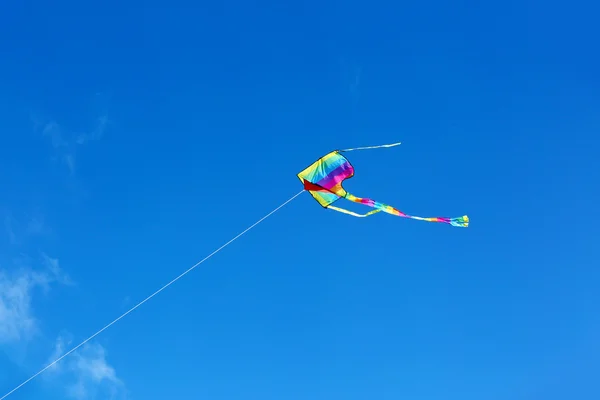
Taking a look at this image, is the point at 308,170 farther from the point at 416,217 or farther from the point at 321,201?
the point at 416,217

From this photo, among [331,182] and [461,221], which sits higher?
[331,182]

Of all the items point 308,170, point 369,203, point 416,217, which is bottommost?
point 416,217

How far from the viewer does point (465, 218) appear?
872 inches

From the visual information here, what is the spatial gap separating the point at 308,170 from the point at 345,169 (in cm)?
177

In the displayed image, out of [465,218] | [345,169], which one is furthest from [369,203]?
[465,218]

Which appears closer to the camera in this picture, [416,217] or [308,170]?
[416,217]

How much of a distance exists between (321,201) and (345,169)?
185cm

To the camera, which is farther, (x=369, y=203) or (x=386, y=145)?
(x=369, y=203)

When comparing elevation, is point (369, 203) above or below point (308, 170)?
below

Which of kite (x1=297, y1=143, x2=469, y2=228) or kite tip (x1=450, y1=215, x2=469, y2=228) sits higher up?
kite (x1=297, y1=143, x2=469, y2=228)

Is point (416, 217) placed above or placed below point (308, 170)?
below

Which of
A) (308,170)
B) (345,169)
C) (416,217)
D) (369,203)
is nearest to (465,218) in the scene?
(416,217)

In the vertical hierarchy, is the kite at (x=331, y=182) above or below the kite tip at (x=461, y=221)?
above

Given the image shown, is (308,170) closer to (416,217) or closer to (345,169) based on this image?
(345,169)
